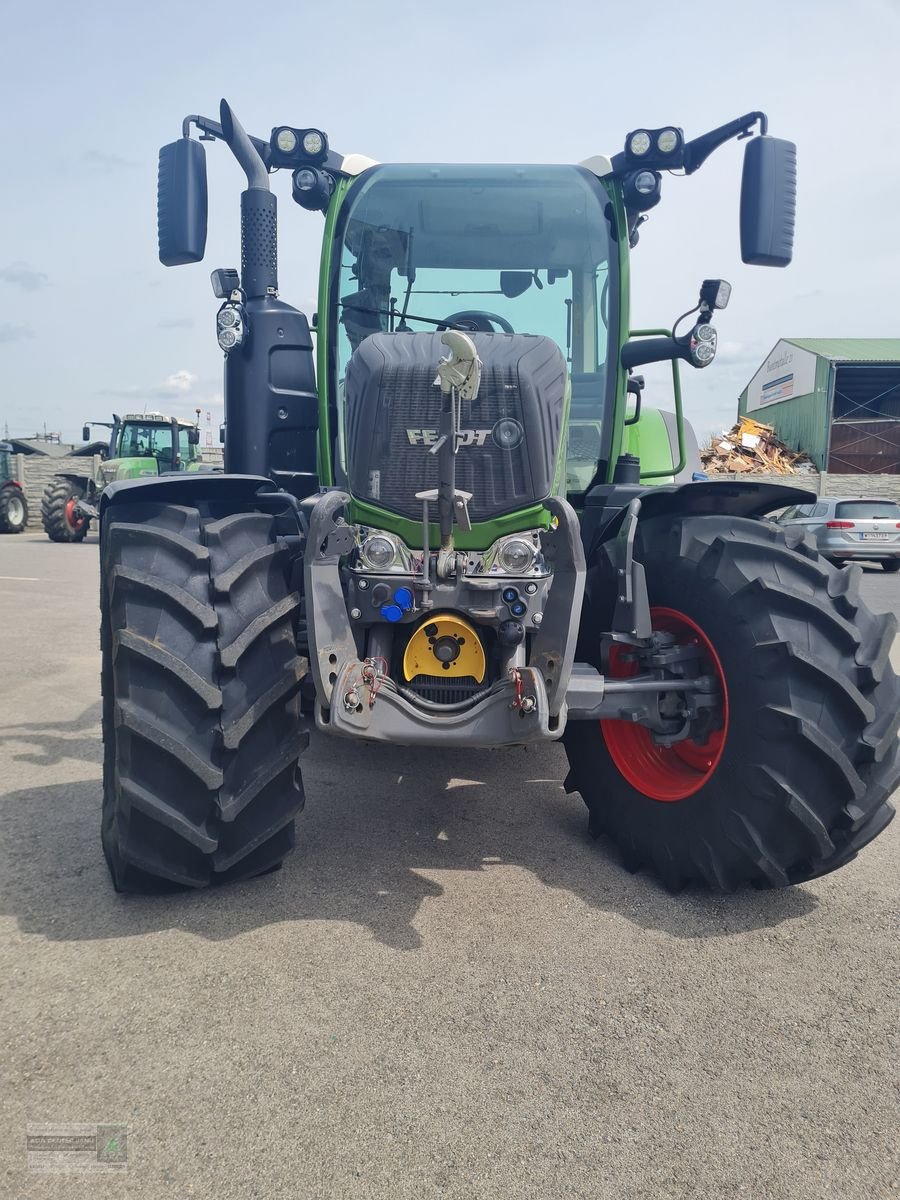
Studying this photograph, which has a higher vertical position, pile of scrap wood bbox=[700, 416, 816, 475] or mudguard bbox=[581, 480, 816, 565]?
pile of scrap wood bbox=[700, 416, 816, 475]

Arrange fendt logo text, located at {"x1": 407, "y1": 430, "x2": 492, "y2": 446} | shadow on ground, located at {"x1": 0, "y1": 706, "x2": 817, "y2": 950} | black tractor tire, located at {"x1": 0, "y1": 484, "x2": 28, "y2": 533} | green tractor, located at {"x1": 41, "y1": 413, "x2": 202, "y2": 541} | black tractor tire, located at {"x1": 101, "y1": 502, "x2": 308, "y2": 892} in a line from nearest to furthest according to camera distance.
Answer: black tractor tire, located at {"x1": 101, "y1": 502, "x2": 308, "y2": 892} < shadow on ground, located at {"x1": 0, "y1": 706, "x2": 817, "y2": 950} < fendt logo text, located at {"x1": 407, "y1": 430, "x2": 492, "y2": 446} < green tractor, located at {"x1": 41, "y1": 413, "x2": 202, "y2": 541} < black tractor tire, located at {"x1": 0, "y1": 484, "x2": 28, "y2": 533}

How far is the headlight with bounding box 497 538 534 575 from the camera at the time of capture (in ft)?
9.70

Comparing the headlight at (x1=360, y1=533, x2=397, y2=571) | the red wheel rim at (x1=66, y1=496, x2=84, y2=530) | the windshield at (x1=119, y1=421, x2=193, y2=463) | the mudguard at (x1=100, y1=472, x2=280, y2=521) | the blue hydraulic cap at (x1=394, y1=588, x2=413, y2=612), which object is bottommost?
the red wheel rim at (x1=66, y1=496, x2=84, y2=530)

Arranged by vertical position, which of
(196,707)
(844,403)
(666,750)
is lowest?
(666,750)

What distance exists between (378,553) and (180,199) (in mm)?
1804

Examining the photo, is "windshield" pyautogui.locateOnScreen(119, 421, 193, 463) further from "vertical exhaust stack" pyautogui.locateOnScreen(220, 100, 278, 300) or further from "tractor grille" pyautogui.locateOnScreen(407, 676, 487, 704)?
"tractor grille" pyautogui.locateOnScreen(407, 676, 487, 704)

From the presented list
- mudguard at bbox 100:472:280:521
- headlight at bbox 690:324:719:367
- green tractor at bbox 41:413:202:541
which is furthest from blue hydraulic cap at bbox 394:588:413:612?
green tractor at bbox 41:413:202:541

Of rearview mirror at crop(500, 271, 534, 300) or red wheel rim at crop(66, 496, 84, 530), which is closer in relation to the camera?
rearview mirror at crop(500, 271, 534, 300)

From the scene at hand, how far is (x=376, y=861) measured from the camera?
3.32 m

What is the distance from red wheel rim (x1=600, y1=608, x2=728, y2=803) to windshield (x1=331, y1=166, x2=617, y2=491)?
106cm

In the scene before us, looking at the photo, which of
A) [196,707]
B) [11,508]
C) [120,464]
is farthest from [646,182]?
[11,508]

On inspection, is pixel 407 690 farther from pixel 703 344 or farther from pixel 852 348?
pixel 852 348

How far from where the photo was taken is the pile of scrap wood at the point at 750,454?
2727 cm

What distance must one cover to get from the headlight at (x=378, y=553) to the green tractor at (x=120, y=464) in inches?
671
